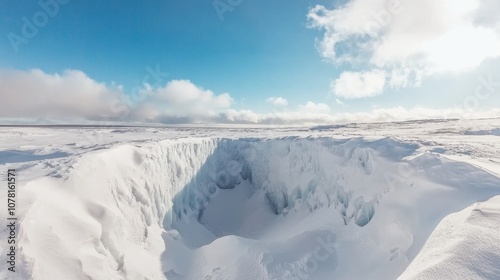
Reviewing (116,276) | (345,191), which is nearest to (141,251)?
(116,276)

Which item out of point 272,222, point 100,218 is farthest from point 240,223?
point 100,218

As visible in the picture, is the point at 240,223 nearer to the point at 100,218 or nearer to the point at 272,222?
the point at 272,222

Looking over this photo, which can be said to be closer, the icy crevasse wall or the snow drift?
the icy crevasse wall

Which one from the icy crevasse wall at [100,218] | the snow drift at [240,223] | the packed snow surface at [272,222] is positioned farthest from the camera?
the snow drift at [240,223]

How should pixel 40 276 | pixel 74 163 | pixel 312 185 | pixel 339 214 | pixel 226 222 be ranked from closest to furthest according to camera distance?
1. pixel 40 276
2. pixel 74 163
3. pixel 339 214
4. pixel 312 185
5. pixel 226 222

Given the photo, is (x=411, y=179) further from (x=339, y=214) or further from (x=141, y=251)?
(x=141, y=251)

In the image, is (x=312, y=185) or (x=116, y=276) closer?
(x=116, y=276)

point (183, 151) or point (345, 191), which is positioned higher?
point (183, 151)
